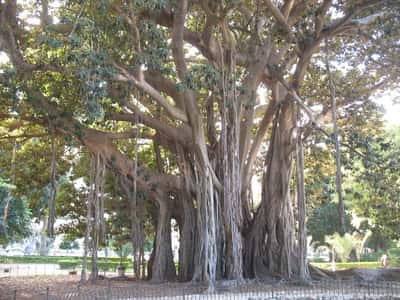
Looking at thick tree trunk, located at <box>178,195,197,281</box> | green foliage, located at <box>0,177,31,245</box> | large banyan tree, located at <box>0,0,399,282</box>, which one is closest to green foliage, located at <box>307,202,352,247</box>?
green foliage, located at <box>0,177,31,245</box>

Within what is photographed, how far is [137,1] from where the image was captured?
5559mm

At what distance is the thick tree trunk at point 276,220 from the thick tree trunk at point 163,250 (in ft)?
5.29

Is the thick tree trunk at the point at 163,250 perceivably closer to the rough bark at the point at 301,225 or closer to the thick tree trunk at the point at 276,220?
the thick tree trunk at the point at 276,220

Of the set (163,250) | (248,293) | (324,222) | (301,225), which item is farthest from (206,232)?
(324,222)

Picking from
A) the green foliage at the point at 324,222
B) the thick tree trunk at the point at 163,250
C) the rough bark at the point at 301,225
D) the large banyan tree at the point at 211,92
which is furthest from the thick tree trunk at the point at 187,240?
the green foliage at the point at 324,222

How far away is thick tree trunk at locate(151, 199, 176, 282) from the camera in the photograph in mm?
8727

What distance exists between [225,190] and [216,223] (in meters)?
0.57

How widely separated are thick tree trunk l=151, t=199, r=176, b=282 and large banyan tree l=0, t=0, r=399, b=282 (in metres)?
0.03

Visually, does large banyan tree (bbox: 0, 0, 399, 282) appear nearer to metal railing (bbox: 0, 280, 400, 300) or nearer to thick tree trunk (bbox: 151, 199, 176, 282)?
thick tree trunk (bbox: 151, 199, 176, 282)

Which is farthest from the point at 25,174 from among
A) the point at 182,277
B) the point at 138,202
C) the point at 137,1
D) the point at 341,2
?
the point at 341,2

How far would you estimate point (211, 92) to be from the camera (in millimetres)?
8242

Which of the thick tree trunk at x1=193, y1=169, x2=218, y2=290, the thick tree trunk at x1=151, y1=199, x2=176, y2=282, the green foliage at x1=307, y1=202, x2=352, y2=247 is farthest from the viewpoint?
the green foliage at x1=307, y1=202, x2=352, y2=247

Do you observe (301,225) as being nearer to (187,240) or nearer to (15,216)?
(187,240)

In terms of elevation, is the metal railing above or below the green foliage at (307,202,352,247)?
below
